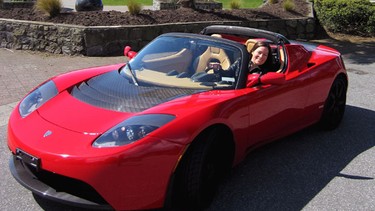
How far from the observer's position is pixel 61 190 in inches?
114

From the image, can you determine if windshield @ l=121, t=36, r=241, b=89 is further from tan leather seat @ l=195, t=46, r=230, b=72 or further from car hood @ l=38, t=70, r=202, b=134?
car hood @ l=38, t=70, r=202, b=134

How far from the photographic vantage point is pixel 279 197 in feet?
11.5

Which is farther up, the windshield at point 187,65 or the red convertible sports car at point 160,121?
the windshield at point 187,65

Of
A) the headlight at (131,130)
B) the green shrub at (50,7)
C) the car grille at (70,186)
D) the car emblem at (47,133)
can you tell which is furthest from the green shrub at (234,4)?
the car grille at (70,186)

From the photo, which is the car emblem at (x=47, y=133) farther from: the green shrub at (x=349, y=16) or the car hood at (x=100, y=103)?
the green shrub at (x=349, y=16)

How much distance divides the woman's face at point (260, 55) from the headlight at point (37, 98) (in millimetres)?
1852

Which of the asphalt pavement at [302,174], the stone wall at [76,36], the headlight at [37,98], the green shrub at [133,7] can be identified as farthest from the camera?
the green shrub at [133,7]

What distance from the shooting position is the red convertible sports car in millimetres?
2785

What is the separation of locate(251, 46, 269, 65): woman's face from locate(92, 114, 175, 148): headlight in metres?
1.50

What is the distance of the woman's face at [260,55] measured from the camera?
4.22 meters

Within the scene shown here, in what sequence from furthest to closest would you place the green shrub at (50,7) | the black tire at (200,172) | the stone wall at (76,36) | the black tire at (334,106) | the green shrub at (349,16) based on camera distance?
the green shrub at (349,16) < the green shrub at (50,7) < the stone wall at (76,36) < the black tire at (334,106) < the black tire at (200,172)

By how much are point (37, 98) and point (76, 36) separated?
549 centimetres

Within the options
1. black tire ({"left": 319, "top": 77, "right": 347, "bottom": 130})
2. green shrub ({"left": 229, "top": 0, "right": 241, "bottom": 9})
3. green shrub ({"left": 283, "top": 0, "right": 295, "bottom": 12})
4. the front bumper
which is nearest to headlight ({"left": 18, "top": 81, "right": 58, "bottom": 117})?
the front bumper

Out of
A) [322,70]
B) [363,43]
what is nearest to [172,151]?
[322,70]
